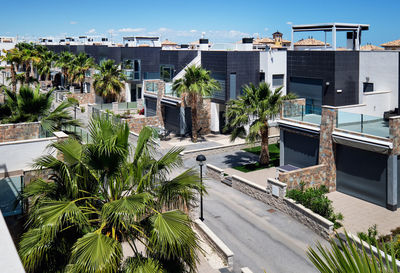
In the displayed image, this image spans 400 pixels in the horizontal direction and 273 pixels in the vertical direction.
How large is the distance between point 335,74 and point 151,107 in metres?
18.3

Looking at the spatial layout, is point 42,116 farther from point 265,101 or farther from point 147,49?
point 147,49

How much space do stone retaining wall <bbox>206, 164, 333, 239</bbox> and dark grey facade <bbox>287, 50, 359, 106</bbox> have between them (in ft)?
30.6

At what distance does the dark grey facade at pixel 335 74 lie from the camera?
2636cm

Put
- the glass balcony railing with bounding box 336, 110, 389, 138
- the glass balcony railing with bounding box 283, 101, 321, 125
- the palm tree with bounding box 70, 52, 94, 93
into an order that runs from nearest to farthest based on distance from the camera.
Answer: the glass balcony railing with bounding box 336, 110, 389, 138
the glass balcony railing with bounding box 283, 101, 321, 125
the palm tree with bounding box 70, 52, 94, 93

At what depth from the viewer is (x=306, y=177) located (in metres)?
20.7

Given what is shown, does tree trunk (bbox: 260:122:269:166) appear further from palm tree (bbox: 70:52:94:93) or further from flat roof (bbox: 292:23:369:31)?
palm tree (bbox: 70:52:94:93)

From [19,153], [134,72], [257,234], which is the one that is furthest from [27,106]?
[134,72]

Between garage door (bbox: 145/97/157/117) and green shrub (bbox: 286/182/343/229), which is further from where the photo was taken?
garage door (bbox: 145/97/157/117)

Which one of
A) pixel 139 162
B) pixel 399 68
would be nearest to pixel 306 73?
pixel 399 68

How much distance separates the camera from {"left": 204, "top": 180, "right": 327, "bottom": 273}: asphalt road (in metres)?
14.7

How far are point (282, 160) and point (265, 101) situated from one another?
3716 mm

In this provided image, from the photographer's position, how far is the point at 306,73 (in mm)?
28219

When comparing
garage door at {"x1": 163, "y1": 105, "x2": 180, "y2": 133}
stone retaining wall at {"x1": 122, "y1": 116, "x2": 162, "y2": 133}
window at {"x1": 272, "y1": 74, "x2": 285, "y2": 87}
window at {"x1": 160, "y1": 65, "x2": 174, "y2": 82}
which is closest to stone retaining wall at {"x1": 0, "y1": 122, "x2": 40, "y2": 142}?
stone retaining wall at {"x1": 122, "y1": 116, "x2": 162, "y2": 133}

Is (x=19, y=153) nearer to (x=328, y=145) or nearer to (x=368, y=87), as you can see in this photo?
(x=328, y=145)
